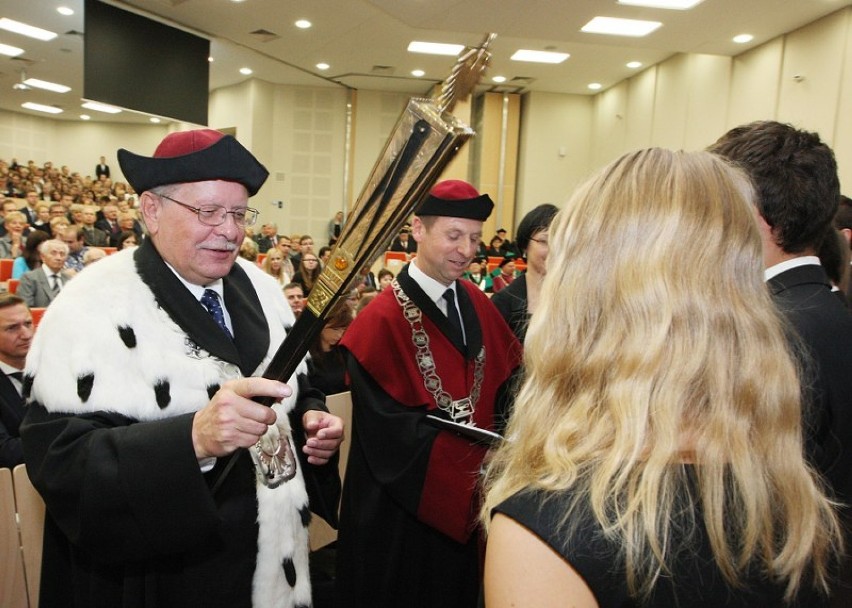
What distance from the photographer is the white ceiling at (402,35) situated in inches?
378

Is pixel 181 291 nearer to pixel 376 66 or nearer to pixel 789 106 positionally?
pixel 789 106

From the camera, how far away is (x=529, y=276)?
12.5ft

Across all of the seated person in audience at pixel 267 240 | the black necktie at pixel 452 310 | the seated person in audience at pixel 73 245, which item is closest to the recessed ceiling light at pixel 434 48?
the seated person in audience at pixel 267 240

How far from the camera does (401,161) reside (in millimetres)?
1156

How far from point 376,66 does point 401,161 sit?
1526 centimetres

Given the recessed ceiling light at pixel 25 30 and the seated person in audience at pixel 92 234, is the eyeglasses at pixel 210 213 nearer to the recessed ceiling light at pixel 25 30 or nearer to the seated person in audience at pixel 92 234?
the seated person in audience at pixel 92 234

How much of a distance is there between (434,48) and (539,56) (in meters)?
2.36

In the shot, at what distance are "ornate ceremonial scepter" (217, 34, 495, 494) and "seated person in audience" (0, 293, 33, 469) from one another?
109 inches

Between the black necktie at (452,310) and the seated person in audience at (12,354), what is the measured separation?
2409 millimetres

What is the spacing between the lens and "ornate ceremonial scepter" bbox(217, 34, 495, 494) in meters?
1.13

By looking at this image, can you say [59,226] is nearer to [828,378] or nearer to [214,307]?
[214,307]

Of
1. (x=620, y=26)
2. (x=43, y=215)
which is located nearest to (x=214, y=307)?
(x=620, y=26)

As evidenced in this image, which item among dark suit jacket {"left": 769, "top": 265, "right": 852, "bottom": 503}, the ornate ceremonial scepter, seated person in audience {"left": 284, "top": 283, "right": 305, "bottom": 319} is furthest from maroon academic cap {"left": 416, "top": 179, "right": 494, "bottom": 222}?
seated person in audience {"left": 284, "top": 283, "right": 305, "bottom": 319}

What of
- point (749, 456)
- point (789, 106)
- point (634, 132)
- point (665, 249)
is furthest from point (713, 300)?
point (634, 132)
